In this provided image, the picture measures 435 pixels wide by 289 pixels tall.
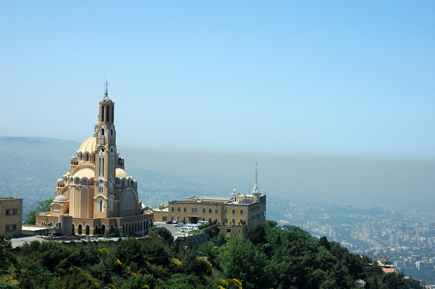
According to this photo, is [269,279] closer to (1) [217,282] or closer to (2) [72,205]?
(1) [217,282]

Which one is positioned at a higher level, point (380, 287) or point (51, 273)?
point (51, 273)

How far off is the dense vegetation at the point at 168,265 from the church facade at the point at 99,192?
27.1 feet

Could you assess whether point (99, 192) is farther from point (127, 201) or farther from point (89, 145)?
point (89, 145)

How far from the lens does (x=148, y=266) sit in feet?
159

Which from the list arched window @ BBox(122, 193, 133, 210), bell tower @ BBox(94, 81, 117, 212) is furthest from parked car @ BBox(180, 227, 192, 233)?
bell tower @ BBox(94, 81, 117, 212)

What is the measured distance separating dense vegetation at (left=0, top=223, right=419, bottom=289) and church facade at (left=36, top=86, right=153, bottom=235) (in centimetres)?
826

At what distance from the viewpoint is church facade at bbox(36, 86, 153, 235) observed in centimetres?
6531

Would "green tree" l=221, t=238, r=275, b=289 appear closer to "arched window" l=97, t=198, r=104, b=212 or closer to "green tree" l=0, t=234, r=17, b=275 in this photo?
"arched window" l=97, t=198, r=104, b=212

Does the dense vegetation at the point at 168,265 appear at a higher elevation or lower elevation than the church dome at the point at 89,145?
lower

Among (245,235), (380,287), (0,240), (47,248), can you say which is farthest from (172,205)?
(0,240)

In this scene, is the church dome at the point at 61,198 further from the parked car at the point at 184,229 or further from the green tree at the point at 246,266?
the green tree at the point at 246,266

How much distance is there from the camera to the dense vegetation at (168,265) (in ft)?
130

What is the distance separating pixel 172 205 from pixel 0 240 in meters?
46.0

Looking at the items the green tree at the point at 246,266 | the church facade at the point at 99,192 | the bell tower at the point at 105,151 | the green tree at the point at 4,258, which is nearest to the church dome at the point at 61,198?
the church facade at the point at 99,192
